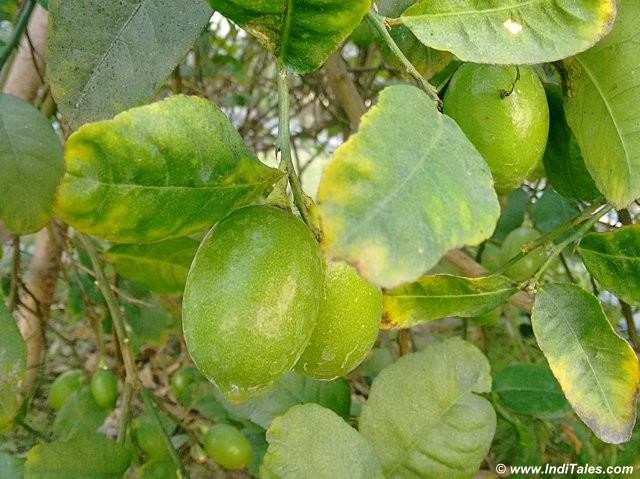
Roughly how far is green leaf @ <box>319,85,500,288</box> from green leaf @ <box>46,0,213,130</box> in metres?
0.36

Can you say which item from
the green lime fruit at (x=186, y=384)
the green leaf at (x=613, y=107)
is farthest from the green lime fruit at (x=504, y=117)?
the green lime fruit at (x=186, y=384)

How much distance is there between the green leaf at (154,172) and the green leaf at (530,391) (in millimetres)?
925

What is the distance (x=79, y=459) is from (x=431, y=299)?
0.58m

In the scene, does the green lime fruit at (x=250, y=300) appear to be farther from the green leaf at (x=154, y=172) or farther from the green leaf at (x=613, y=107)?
the green leaf at (x=613, y=107)

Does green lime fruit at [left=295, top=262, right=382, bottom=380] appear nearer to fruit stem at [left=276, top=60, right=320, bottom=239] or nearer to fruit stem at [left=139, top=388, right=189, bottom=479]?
fruit stem at [left=276, top=60, right=320, bottom=239]

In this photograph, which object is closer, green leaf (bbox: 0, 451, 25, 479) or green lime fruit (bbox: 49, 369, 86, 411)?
green leaf (bbox: 0, 451, 25, 479)

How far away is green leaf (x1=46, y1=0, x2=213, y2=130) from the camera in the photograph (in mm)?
717

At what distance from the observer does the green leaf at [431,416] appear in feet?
2.88

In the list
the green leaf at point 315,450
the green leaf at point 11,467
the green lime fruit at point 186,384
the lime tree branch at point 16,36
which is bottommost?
the green lime fruit at point 186,384

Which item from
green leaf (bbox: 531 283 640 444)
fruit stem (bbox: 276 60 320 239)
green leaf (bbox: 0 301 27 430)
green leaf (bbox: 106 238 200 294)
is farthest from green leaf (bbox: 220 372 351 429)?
fruit stem (bbox: 276 60 320 239)

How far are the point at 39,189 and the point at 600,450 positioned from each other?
125 cm

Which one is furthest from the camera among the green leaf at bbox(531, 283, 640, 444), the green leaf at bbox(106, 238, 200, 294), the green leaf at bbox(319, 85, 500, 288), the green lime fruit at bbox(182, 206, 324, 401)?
the green leaf at bbox(106, 238, 200, 294)

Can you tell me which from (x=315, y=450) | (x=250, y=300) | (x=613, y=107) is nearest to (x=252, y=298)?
(x=250, y=300)

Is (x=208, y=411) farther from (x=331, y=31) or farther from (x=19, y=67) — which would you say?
(x=331, y=31)
